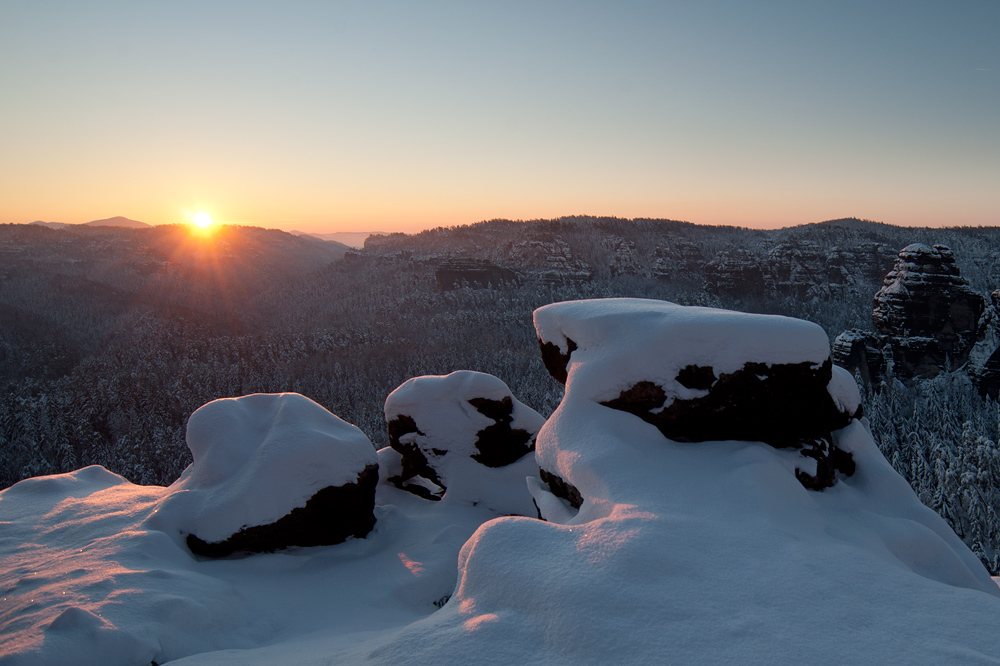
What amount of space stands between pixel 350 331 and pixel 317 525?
105m

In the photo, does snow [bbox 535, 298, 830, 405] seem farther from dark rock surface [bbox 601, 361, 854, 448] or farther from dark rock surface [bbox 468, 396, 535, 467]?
dark rock surface [bbox 468, 396, 535, 467]

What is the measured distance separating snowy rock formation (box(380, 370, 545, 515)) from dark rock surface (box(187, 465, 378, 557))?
3.32 metres

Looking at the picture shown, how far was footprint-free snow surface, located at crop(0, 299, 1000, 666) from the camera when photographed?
4.75 m

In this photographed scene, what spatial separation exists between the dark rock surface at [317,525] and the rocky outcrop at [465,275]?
478ft

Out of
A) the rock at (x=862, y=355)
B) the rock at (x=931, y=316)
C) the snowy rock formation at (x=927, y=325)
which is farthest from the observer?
the rock at (x=931, y=316)

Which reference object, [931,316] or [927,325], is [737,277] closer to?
[927,325]

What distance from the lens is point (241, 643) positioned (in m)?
7.82

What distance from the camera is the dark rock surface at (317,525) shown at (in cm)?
1113

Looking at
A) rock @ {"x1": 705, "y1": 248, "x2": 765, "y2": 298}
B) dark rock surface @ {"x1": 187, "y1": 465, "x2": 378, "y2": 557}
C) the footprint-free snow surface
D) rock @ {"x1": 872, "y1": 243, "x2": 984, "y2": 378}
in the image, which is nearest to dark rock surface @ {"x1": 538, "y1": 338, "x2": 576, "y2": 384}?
the footprint-free snow surface

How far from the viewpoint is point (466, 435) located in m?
16.5

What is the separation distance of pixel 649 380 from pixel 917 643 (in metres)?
5.31

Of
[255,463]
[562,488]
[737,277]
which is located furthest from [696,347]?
[737,277]

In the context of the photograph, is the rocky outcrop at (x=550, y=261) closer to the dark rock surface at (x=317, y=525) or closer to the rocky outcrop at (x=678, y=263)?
the rocky outcrop at (x=678, y=263)

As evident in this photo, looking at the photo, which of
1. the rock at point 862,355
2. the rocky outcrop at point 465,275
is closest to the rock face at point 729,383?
the rock at point 862,355
